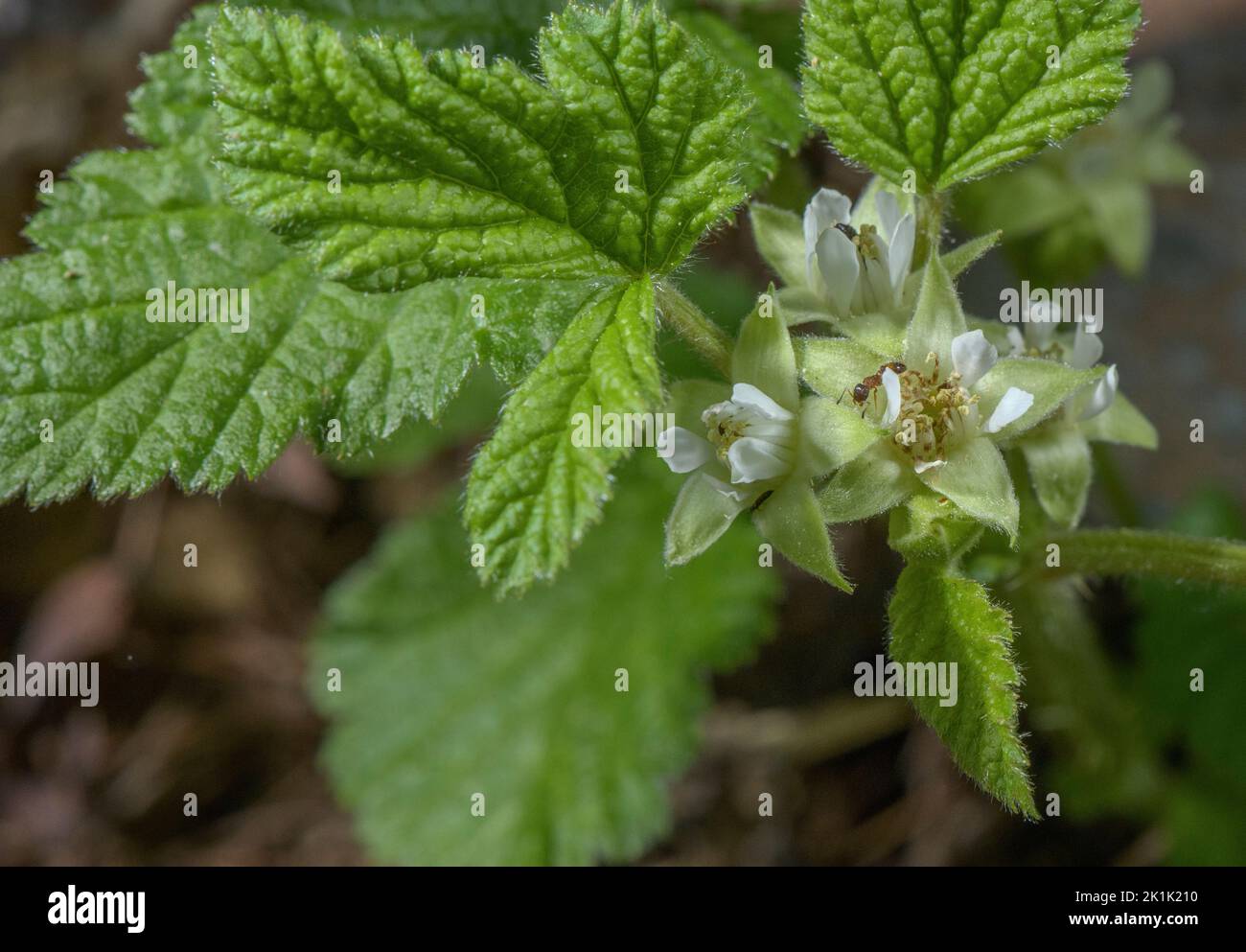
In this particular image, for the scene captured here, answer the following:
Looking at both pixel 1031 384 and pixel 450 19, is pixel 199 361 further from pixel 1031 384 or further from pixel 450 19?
pixel 1031 384

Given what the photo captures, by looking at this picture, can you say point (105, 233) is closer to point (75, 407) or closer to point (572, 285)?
point (75, 407)

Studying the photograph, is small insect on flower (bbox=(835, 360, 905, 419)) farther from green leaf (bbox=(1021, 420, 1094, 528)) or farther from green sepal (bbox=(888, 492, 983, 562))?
green leaf (bbox=(1021, 420, 1094, 528))

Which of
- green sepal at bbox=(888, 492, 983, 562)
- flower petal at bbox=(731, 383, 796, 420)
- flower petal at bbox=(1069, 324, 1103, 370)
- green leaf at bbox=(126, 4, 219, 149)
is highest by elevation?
green leaf at bbox=(126, 4, 219, 149)

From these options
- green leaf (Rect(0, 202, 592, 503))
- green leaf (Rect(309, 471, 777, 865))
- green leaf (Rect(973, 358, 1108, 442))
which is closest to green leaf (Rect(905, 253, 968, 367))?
green leaf (Rect(973, 358, 1108, 442))

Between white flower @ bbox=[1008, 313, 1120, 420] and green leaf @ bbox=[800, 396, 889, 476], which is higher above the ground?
white flower @ bbox=[1008, 313, 1120, 420]

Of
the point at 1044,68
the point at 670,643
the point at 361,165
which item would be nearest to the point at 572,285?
the point at 361,165

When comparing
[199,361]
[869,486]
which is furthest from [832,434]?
[199,361]
